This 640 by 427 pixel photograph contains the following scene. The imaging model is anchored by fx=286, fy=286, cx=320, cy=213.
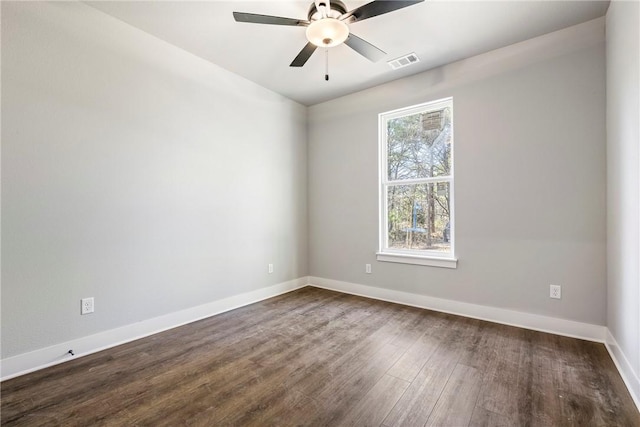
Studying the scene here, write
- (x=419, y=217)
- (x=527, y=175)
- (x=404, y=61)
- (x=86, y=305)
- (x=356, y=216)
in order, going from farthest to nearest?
(x=356, y=216) < (x=419, y=217) < (x=404, y=61) < (x=527, y=175) < (x=86, y=305)

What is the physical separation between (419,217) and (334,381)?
2245mm

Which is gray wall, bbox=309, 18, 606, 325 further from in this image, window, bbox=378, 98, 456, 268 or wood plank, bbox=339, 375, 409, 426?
wood plank, bbox=339, 375, 409, 426

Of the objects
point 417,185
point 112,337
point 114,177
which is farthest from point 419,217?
point 112,337

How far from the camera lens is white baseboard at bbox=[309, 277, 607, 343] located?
8.25 feet

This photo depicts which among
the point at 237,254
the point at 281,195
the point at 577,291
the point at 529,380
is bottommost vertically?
the point at 529,380

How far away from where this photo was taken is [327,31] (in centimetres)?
202

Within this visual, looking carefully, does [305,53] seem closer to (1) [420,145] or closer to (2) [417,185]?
(1) [420,145]

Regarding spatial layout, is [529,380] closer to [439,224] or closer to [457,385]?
[457,385]

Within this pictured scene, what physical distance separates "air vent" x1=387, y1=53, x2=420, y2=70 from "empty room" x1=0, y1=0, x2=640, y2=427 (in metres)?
0.09

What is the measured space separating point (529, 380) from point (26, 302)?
3.53m

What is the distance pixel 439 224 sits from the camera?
3.37m

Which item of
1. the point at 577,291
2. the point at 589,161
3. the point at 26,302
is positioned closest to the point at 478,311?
the point at 577,291

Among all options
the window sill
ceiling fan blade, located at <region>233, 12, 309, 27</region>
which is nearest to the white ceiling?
ceiling fan blade, located at <region>233, 12, 309, 27</region>

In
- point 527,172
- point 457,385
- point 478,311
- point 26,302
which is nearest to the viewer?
point 457,385
